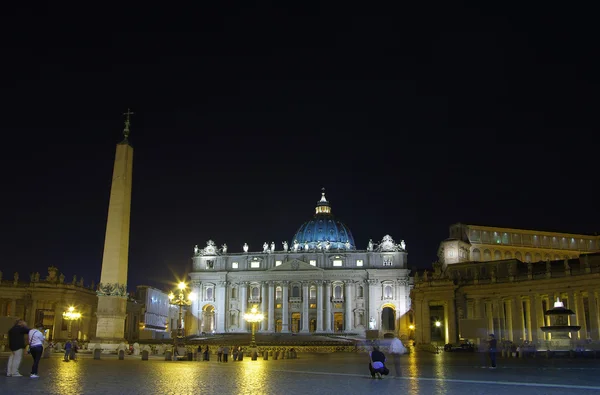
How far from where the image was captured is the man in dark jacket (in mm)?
17562

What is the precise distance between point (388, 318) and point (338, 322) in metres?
8.85

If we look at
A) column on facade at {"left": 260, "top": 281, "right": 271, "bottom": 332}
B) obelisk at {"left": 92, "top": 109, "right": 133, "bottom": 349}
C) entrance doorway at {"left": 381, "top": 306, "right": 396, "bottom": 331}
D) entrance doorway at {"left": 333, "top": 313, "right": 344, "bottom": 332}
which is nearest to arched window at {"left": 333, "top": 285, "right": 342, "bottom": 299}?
entrance doorway at {"left": 333, "top": 313, "right": 344, "bottom": 332}

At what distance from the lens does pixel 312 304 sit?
4392 inches

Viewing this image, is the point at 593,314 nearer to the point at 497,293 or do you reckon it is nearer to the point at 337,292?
the point at 497,293

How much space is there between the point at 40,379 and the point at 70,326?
5883 centimetres

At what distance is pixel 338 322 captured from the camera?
365 feet

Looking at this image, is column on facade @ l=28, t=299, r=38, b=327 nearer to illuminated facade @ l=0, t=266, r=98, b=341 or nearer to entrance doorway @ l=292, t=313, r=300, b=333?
illuminated facade @ l=0, t=266, r=98, b=341

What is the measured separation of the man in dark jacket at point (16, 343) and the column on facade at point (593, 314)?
146 ft

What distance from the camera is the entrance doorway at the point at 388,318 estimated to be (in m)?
110

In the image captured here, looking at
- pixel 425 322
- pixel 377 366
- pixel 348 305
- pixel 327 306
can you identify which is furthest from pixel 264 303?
pixel 377 366

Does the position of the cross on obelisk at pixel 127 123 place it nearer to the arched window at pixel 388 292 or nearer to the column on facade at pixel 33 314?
the column on facade at pixel 33 314

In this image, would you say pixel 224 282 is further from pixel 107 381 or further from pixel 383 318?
pixel 107 381

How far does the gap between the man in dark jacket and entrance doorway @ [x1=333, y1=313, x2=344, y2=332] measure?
94.6m

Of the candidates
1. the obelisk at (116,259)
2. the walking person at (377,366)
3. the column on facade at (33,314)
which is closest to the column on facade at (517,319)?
the obelisk at (116,259)
